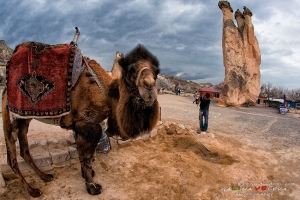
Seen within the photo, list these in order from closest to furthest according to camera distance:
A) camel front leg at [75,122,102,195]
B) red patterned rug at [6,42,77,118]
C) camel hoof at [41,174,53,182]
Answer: red patterned rug at [6,42,77,118] < camel front leg at [75,122,102,195] < camel hoof at [41,174,53,182]

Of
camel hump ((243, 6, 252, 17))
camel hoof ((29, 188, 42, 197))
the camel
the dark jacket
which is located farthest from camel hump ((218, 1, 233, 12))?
camel hoof ((29, 188, 42, 197))

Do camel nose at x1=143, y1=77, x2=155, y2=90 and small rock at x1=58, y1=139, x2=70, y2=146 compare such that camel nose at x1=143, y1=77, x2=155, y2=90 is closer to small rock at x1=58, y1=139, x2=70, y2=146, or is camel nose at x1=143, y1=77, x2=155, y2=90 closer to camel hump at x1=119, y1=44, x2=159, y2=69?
camel hump at x1=119, y1=44, x2=159, y2=69

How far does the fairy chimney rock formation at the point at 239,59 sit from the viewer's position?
64.8 ft

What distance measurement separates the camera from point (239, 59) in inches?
808

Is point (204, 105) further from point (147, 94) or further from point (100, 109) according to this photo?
point (147, 94)

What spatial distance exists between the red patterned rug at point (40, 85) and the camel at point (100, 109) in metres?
0.13

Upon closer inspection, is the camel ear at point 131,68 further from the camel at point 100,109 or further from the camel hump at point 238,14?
the camel hump at point 238,14

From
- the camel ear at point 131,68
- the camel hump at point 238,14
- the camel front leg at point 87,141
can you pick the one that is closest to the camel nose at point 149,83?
the camel ear at point 131,68

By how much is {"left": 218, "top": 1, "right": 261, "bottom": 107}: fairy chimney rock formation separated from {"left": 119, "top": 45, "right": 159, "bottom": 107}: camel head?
17770 mm

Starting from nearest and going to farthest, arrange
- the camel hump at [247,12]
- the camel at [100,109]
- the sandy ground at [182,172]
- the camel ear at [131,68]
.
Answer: the camel ear at [131,68], the camel at [100,109], the sandy ground at [182,172], the camel hump at [247,12]

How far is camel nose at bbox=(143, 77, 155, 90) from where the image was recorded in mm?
2627

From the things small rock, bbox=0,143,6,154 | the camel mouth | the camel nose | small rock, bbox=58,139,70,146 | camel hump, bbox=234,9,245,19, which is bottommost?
small rock, bbox=0,143,6,154

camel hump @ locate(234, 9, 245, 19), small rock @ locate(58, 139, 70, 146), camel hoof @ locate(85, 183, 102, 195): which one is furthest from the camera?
camel hump @ locate(234, 9, 245, 19)

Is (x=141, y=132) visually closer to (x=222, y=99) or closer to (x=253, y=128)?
(x=253, y=128)
